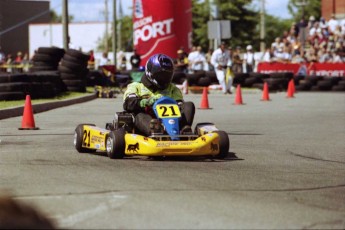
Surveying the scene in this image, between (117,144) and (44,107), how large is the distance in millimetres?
11048

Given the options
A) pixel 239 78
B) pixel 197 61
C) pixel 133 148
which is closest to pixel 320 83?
pixel 239 78

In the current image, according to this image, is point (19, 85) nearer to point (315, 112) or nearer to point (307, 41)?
point (315, 112)

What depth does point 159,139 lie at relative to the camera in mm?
11062

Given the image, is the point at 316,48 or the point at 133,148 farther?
the point at 316,48

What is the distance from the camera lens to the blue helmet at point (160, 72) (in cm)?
1191

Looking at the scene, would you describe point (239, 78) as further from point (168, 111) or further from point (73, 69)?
point (168, 111)

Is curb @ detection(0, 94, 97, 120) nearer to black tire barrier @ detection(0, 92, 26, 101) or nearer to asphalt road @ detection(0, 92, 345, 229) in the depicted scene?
black tire barrier @ detection(0, 92, 26, 101)

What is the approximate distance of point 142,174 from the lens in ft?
30.7

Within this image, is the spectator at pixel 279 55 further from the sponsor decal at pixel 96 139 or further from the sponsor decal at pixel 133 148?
the sponsor decal at pixel 133 148

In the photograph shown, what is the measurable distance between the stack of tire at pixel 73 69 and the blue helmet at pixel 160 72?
1542 cm

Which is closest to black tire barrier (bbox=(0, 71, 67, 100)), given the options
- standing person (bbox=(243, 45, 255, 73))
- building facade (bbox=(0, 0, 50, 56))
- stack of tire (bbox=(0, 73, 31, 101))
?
stack of tire (bbox=(0, 73, 31, 101))

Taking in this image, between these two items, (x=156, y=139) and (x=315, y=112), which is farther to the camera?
(x=315, y=112)

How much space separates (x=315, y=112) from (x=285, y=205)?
47.9 feet

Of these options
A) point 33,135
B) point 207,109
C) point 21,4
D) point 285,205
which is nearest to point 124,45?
point 21,4
